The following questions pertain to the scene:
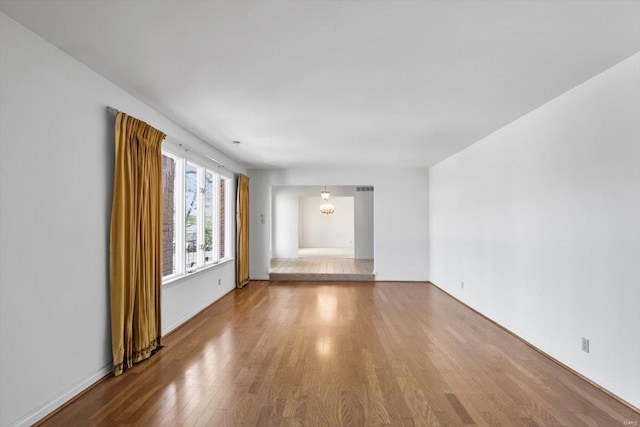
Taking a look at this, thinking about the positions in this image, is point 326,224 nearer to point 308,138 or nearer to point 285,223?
point 285,223

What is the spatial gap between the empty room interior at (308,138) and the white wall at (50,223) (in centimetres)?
1

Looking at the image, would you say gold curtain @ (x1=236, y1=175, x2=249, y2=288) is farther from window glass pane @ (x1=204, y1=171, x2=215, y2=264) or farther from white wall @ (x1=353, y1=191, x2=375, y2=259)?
white wall @ (x1=353, y1=191, x2=375, y2=259)

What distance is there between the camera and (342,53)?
2.51 m

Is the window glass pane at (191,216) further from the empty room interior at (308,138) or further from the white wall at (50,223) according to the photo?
the white wall at (50,223)

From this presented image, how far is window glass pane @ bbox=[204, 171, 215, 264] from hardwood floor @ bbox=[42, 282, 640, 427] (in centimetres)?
138

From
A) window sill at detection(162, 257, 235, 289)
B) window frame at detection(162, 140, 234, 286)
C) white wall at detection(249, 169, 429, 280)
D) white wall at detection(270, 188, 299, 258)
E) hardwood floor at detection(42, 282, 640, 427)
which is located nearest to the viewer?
hardwood floor at detection(42, 282, 640, 427)

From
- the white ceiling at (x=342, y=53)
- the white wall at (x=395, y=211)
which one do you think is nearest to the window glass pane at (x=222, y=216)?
the white wall at (x=395, y=211)

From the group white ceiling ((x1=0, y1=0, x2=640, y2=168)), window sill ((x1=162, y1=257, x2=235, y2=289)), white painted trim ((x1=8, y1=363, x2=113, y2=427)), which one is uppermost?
white ceiling ((x1=0, y1=0, x2=640, y2=168))

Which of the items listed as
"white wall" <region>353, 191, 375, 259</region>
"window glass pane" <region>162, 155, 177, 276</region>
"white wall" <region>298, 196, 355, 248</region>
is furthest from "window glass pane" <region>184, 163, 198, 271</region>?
"white wall" <region>298, 196, 355, 248</region>

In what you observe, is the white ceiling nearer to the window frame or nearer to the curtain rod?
the curtain rod

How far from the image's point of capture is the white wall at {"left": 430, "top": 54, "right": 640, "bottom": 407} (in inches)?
104

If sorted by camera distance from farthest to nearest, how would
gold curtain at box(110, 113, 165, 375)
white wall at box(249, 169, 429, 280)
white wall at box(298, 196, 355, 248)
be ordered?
white wall at box(298, 196, 355, 248)
white wall at box(249, 169, 429, 280)
gold curtain at box(110, 113, 165, 375)

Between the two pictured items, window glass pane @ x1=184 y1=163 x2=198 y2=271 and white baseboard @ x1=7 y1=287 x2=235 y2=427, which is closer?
white baseboard @ x1=7 y1=287 x2=235 y2=427

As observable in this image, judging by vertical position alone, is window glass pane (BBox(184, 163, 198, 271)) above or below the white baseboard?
above
